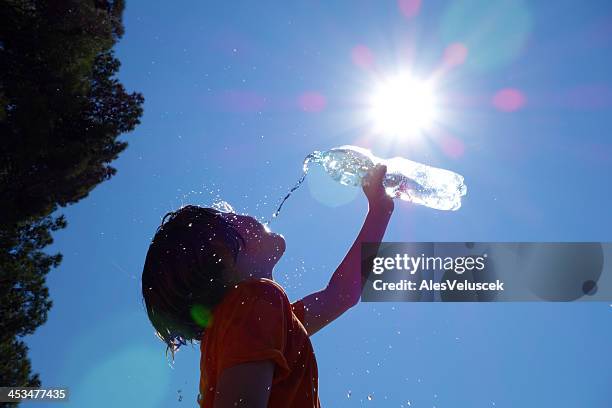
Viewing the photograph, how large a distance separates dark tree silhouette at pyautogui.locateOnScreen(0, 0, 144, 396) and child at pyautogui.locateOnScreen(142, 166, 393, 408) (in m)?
8.82

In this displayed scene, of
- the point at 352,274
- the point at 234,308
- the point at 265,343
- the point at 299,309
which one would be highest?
the point at 352,274

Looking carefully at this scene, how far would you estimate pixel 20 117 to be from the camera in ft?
32.5

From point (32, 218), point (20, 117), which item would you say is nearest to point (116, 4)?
point (20, 117)

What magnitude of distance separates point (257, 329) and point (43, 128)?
32.3ft

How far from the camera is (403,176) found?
5.49m

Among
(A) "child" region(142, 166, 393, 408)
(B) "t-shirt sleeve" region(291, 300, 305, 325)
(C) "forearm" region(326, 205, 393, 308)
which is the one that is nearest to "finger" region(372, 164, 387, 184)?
(C) "forearm" region(326, 205, 393, 308)

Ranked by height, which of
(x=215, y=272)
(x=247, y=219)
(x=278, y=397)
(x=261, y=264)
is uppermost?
(x=247, y=219)

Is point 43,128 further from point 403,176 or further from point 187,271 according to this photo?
point 187,271

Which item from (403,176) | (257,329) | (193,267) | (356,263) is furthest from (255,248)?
(403,176)

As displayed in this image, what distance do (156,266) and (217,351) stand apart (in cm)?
53

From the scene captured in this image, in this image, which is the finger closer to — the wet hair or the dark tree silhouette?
the wet hair

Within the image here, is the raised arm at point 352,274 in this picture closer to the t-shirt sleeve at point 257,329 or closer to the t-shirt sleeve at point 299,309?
the t-shirt sleeve at point 299,309

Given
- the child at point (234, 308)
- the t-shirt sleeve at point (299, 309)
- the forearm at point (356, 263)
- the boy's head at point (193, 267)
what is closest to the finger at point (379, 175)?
the forearm at point (356, 263)

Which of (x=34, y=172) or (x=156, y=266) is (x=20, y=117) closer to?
(x=34, y=172)
